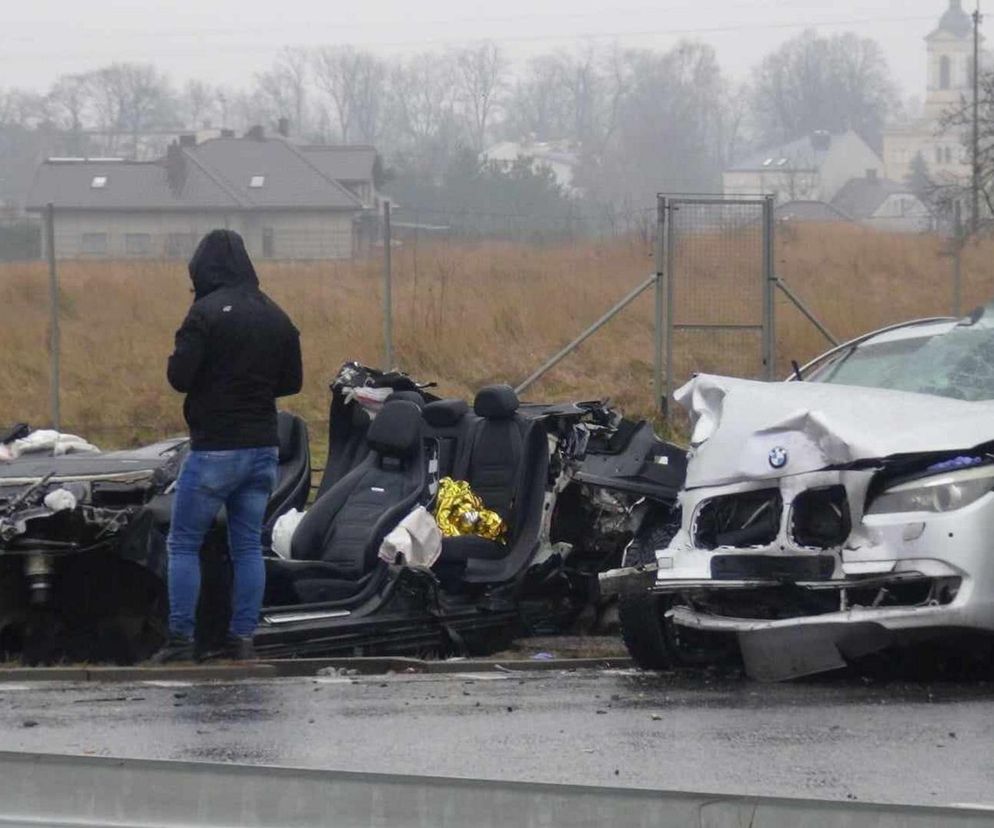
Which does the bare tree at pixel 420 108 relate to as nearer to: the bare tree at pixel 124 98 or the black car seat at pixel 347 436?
the bare tree at pixel 124 98

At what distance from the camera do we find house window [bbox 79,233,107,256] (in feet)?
79.2

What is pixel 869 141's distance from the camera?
109 m

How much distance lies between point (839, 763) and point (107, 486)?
13.0 feet

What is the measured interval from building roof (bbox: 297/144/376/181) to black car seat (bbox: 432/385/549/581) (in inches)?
1626

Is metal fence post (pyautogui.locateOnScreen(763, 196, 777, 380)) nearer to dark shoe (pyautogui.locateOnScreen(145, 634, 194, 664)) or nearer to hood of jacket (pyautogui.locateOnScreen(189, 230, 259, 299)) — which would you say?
hood of jacket (pyautogui.locateOnScreen(189, 230, 259, 299))

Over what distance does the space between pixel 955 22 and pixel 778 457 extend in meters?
144

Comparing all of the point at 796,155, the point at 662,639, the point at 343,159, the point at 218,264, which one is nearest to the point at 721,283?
the point at 218,264

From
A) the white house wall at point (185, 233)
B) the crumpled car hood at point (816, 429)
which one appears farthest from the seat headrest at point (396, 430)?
the white house wall at point (185, 233)

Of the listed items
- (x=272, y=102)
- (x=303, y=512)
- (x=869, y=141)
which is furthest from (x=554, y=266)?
(x=869, y=141)

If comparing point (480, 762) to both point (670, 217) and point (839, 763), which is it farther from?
point (670, 217)

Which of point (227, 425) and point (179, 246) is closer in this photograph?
point (227, 425)

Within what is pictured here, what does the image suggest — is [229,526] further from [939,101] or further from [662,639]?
[939,101]

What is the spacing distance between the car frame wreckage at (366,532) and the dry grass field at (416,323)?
7694 mm

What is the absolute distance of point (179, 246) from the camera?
23078mm
